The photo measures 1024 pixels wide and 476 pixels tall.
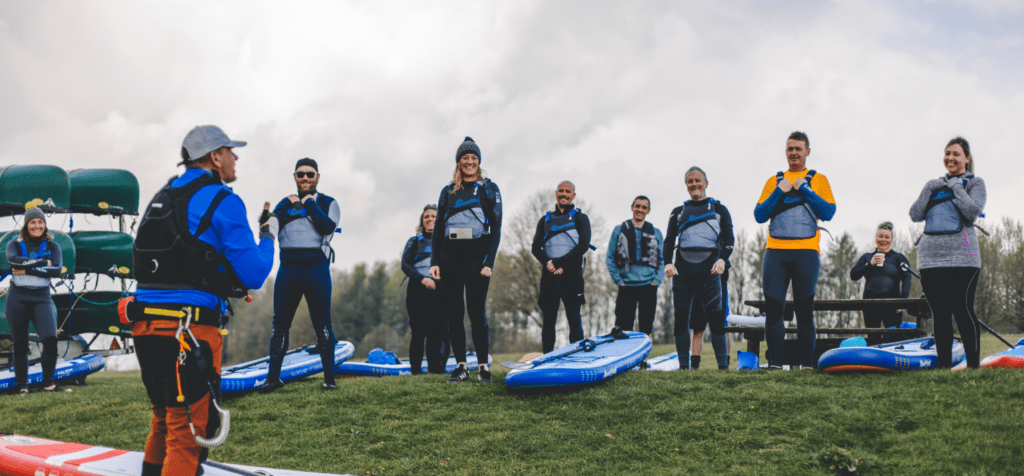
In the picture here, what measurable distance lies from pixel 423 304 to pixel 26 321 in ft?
17.2

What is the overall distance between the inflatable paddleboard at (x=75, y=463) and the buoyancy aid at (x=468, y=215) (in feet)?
8.96

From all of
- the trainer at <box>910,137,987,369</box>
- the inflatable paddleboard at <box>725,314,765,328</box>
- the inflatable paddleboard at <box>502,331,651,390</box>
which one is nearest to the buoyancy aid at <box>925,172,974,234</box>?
the trainer at <box>910,137,987,369</box>

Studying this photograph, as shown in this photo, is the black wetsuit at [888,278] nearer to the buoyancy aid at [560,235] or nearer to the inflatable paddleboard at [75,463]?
the buoyancy aid at [560,235]

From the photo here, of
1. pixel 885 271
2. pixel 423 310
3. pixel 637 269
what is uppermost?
pixel 637 269

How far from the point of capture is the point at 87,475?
13.5 feet

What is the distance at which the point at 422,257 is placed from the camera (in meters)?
8.97

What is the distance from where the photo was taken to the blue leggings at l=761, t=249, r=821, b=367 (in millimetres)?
5809

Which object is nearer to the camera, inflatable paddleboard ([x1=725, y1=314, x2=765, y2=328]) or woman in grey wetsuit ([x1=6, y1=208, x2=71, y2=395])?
woman in grey wetsuit ([x1=6, y1=208, x2=71, y2=395])

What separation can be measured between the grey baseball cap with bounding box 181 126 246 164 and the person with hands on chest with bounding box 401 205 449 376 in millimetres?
5434

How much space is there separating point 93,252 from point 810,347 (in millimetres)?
15207

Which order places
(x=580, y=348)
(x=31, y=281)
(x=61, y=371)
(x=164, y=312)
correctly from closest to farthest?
1. (x=164, y=312)
2. (x=580, y=348)
3. (x=31, y=281)
4. (x=61, y=371)

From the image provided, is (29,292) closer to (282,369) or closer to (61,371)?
(61,371)

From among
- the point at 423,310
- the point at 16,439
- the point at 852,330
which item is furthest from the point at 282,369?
the point at 852,330

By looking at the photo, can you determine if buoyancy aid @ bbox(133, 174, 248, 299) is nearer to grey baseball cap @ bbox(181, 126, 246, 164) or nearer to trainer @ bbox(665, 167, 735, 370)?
grey baseball cap @ bbox(181, 126, 246, 164)
